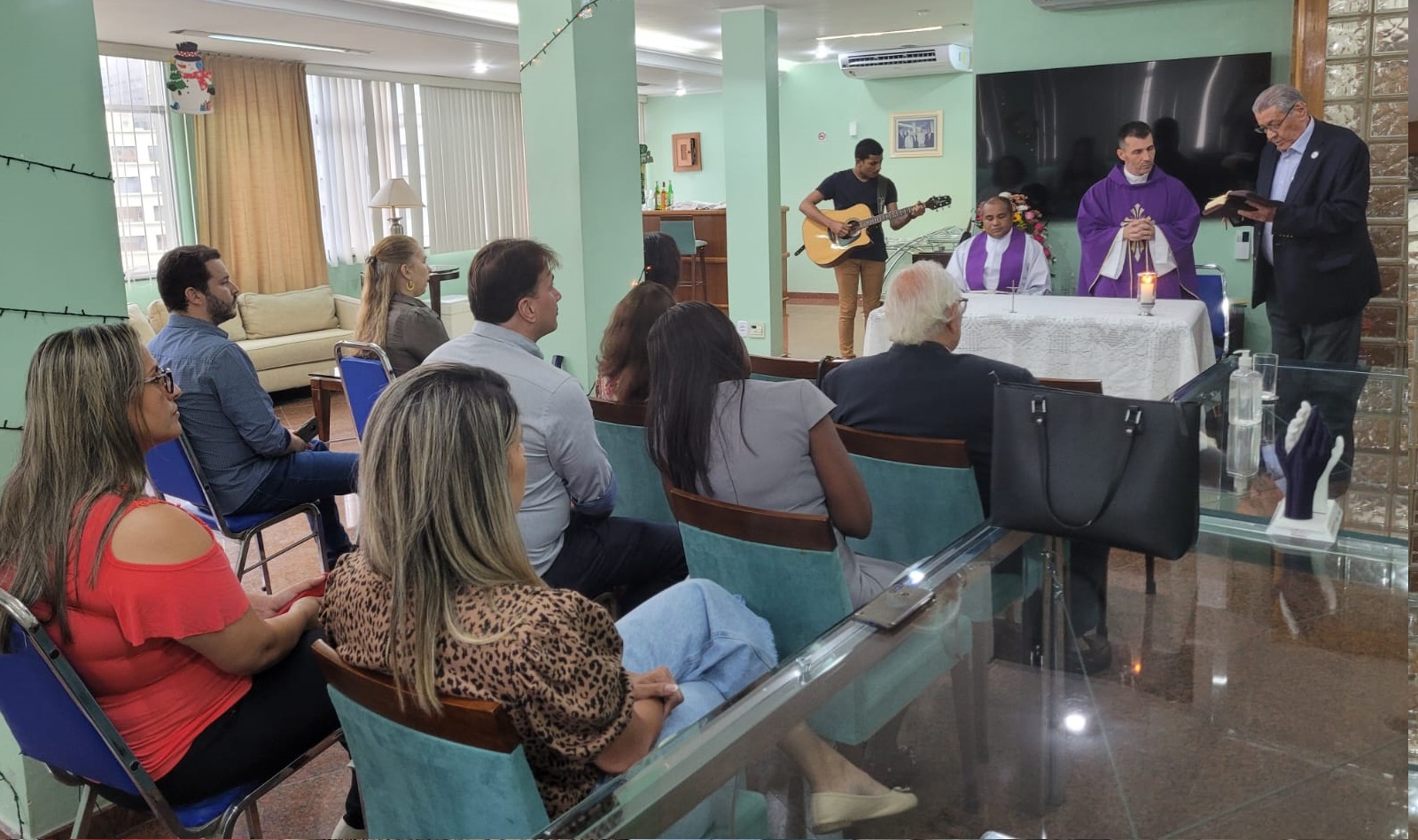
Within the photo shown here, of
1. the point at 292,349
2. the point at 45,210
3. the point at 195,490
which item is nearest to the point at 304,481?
the point at 195,490

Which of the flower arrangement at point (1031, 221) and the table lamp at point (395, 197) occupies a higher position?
the table lamp at point (395, 197)

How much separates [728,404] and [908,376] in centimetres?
48

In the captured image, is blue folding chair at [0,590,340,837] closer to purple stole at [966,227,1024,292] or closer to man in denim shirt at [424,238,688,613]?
man in denim shirt at [424,238,688,613]

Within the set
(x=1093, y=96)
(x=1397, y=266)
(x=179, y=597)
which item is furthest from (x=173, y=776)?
(x=1093, y=96)

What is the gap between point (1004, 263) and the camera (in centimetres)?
538

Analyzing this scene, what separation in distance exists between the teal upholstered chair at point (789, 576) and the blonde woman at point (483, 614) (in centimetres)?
26

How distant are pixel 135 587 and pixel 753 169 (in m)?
6.19

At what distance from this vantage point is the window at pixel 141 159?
292 inches

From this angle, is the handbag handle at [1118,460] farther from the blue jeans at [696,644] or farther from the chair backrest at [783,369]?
the chair backrest at [783,369]

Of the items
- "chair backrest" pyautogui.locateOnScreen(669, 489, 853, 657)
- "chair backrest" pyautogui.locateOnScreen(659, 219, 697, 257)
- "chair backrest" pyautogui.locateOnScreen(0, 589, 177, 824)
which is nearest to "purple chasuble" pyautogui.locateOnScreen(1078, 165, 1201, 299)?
"chair backrest" pyautogui.locateOnScreen(669, 489, 853, 657)

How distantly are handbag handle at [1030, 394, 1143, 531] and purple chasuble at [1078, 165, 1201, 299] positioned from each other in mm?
3511

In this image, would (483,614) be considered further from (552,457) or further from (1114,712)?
(552,457)

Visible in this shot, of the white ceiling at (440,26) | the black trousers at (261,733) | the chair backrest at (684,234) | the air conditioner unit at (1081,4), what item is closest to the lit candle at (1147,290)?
the air conditioner unit at (1081,4)

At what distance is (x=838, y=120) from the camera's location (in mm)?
10938
